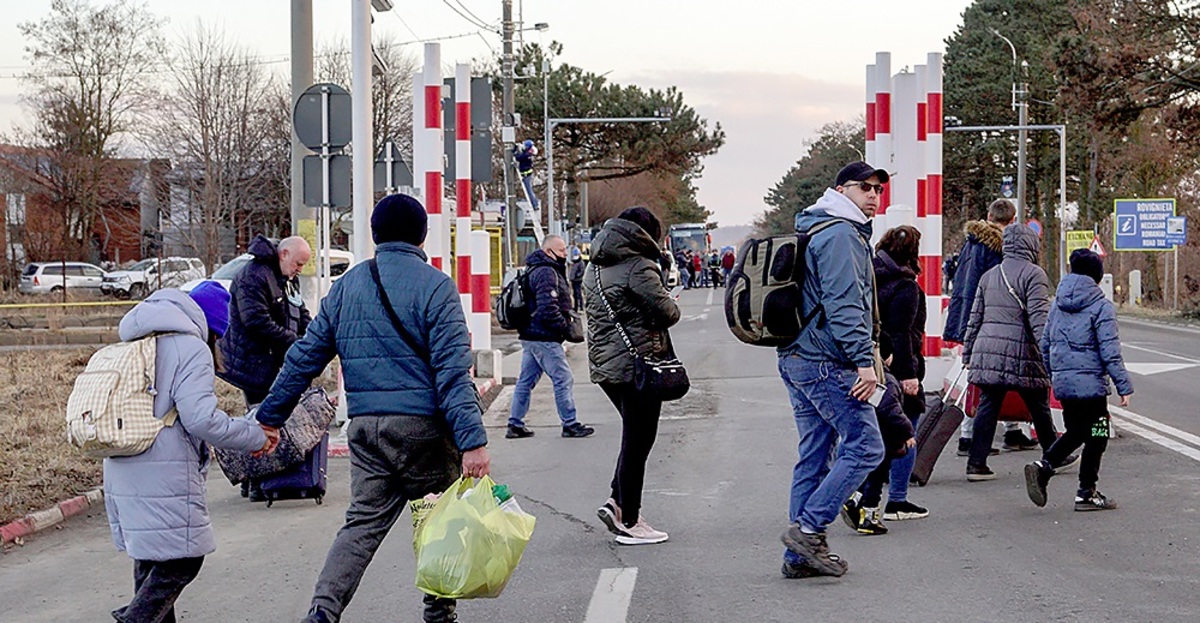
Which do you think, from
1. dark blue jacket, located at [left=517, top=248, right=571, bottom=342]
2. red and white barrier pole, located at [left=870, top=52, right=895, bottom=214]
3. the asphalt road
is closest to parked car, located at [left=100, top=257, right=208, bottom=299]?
dark blue jacket, located at [left=517, top=248, right=571, bottom=342]

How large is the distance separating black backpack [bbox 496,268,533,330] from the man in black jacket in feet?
0.14

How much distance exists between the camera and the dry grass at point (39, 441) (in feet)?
30.6

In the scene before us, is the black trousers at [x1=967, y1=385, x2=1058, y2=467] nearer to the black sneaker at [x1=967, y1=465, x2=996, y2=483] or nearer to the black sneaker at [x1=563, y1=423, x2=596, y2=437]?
the black sneaker at [x1=967, y1=465, x2=996, y2=483]

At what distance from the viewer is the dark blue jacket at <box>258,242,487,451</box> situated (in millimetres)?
5125

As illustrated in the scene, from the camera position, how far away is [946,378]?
36.7ft

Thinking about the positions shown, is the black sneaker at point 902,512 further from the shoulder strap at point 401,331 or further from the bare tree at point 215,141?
the bare tree at point 215,141

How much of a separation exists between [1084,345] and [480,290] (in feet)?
32.8

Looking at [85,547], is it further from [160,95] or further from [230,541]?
[160,95]

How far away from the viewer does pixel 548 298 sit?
39.2ft

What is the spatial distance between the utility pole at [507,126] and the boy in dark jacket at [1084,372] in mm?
23996

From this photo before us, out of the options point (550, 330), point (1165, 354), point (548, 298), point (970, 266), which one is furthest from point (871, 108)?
point (1165, 354)

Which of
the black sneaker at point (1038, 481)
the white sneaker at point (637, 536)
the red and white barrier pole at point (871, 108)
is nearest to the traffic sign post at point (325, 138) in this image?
the red and white barrier pole at point (871, 108)

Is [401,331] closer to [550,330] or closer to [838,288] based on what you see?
[838,288]

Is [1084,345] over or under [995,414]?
over
